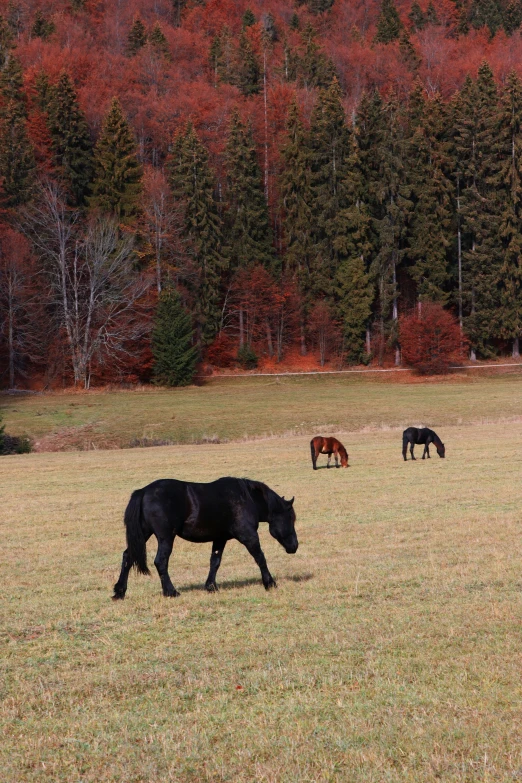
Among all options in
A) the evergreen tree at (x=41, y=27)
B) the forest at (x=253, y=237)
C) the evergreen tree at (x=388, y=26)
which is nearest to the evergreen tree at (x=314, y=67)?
the evergreen tree at (x=388, y=26)

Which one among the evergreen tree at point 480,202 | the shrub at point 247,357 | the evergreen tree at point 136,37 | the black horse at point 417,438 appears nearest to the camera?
the black horse at point 417,438

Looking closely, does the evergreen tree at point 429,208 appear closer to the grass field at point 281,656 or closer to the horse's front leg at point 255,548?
the grass field at point 281,656

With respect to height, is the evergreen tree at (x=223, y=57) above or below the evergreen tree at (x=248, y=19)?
below

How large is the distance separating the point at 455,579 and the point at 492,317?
74.1m

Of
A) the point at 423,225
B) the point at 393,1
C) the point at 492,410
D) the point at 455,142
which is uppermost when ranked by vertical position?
the point at 393,1

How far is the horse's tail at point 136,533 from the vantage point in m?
10.9

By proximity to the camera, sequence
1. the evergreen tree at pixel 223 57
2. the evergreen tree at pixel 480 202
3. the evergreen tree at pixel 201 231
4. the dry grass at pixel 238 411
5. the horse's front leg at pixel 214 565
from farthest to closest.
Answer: the evergreen tree at pixel 223 57
the evergreen tree at pixel 201 231
the evergreen tree at pixel 480 202
the dry grass at pixel 238 411
the horse's front leg at pixel 214 565

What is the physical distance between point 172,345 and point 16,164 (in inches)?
1011

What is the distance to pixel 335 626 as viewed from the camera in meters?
9.62

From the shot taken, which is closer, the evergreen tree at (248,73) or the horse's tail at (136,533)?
the horse's tail at (136,533)

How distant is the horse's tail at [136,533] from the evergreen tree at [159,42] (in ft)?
446

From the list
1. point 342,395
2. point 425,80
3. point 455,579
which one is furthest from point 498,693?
point 425,80

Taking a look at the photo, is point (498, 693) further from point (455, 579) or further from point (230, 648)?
point (455, 579)

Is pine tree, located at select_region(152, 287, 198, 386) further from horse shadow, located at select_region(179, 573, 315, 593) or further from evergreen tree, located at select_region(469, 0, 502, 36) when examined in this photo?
evergreen tree, located at select_region(469, 0, 502, 36)
